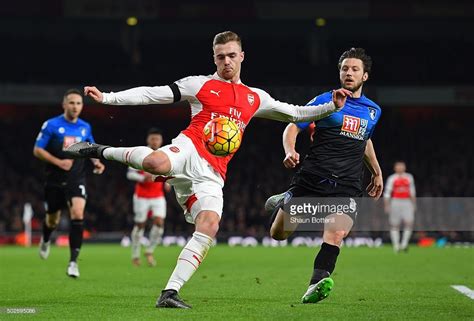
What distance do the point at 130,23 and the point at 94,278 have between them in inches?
949

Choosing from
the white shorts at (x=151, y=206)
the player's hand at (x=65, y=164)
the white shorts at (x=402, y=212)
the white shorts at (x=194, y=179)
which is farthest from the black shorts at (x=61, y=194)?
the white shorts at (x=402, y=212)

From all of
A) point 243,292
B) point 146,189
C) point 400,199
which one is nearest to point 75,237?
point 243,292

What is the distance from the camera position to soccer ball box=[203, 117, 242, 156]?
727 cm

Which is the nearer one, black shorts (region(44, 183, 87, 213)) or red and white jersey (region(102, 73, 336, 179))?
red and white jersey (region(102, 73, 336, 179))

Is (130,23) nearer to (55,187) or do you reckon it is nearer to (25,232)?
(25,232)

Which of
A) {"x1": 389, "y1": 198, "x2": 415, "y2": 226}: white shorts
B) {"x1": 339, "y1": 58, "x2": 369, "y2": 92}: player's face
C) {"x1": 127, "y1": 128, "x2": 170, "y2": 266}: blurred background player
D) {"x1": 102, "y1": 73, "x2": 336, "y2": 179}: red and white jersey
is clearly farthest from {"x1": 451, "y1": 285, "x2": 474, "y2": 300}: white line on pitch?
{"x1": 389, "y1": 198, "x2": 415, "y2": 226}: white shorts

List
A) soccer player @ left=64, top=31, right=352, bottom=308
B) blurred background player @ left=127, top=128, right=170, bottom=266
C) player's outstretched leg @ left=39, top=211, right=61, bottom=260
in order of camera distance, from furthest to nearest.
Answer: blurred background player @ left=127, top=128, right=170, bottom=266 < player's outstretched leg @ left=39, top=211, right=61, bottom=260 < soccer player @ left=64, top=31, right=352, bottom=308

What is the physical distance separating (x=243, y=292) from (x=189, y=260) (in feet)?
7.28

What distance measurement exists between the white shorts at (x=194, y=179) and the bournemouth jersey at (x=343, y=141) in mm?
1396

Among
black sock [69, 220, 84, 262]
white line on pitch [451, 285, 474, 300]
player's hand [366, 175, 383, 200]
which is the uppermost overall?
player's hand [366, 175, 383, 200]

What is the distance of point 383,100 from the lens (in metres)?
32.2

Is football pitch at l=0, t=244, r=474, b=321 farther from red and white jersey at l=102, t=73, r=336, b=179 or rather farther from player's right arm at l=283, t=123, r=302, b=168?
red and white jersey at l=102, t=73, r=336, b=179

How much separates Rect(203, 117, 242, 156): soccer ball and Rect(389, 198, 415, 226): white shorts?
15.5m

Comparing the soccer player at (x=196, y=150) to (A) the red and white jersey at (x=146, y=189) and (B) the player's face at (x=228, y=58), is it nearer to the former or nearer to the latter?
(B) the player's face at (x=228, y=58)
